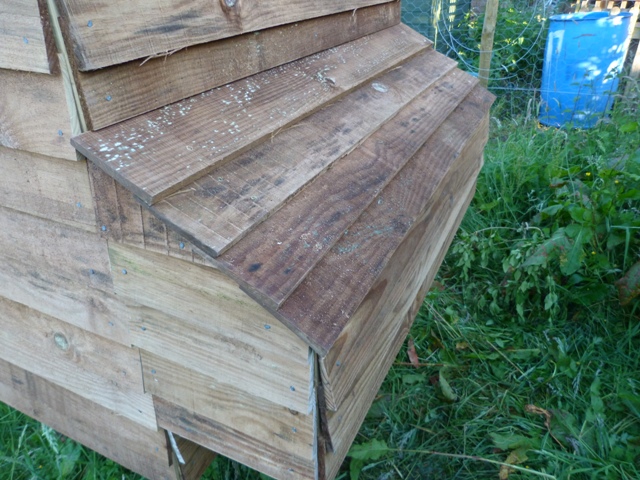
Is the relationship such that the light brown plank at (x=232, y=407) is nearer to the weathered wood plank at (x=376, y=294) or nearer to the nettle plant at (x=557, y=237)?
the weathered wood plank at (x=376, y=294)

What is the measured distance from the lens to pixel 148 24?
1.16m

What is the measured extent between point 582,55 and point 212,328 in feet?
18.9

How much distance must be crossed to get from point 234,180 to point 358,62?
1.09m

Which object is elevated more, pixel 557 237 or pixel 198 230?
pixel 198 230

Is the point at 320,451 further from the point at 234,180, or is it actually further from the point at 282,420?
the point at 234,180

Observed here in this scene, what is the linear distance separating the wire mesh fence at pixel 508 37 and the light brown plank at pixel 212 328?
5.12 metres

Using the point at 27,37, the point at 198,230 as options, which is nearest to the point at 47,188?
the point at 27,37

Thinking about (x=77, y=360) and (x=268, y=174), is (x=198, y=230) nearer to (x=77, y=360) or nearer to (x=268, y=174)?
(x=268, y=174)

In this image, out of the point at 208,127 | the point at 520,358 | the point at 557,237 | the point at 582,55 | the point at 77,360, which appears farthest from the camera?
the point at 582,55

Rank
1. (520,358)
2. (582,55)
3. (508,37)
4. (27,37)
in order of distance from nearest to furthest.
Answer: (27,37) → (520,358) → (582,55) → (508,37)

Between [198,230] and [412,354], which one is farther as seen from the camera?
[412,354]

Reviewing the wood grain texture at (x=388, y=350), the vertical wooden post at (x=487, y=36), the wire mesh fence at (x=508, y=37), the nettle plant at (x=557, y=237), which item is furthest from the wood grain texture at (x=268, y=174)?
the wire mesh fence at (x=508, y=37)

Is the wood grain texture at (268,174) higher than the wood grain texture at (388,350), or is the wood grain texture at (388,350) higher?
the wood grain texture at (268,174)

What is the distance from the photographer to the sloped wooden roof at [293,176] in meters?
1.06
